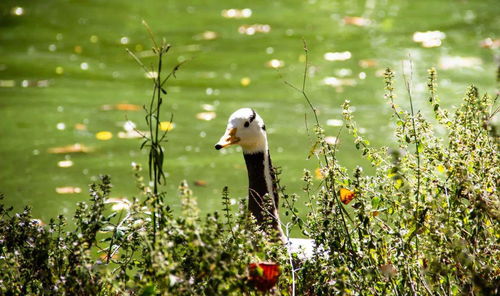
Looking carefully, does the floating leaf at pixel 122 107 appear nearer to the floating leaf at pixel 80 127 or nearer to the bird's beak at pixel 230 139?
the floating leaf at pixel 80 127

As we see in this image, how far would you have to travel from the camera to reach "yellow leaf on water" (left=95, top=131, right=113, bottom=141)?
22.5 ft

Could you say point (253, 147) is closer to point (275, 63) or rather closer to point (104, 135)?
point (104, 135)

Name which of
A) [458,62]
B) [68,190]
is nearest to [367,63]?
[458,62]

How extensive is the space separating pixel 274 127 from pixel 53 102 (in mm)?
2198

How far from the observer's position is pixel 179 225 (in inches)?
105

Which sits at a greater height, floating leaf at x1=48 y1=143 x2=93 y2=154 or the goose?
the goose

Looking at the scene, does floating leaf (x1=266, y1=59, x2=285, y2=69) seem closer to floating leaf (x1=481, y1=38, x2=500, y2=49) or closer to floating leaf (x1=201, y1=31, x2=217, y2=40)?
floating leaf (x1=201, y1=31, x2=217, y2=40)

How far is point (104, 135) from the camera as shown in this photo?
Answer: 6926 mm

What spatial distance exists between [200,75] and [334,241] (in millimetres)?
5478

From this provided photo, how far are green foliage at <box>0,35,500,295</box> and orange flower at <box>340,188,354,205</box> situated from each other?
0.03 metres

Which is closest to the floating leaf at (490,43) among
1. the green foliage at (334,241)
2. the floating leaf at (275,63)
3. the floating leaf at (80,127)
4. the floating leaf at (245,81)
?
the floating leaf at (275,63)

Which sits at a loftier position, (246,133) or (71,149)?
(246,133)

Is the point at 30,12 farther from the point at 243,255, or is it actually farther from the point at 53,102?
the point at 243,255

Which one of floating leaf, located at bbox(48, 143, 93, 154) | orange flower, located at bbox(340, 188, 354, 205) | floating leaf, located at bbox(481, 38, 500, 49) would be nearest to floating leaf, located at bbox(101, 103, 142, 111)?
floating leaf, located at bbox(48, 143, 93, 154)
